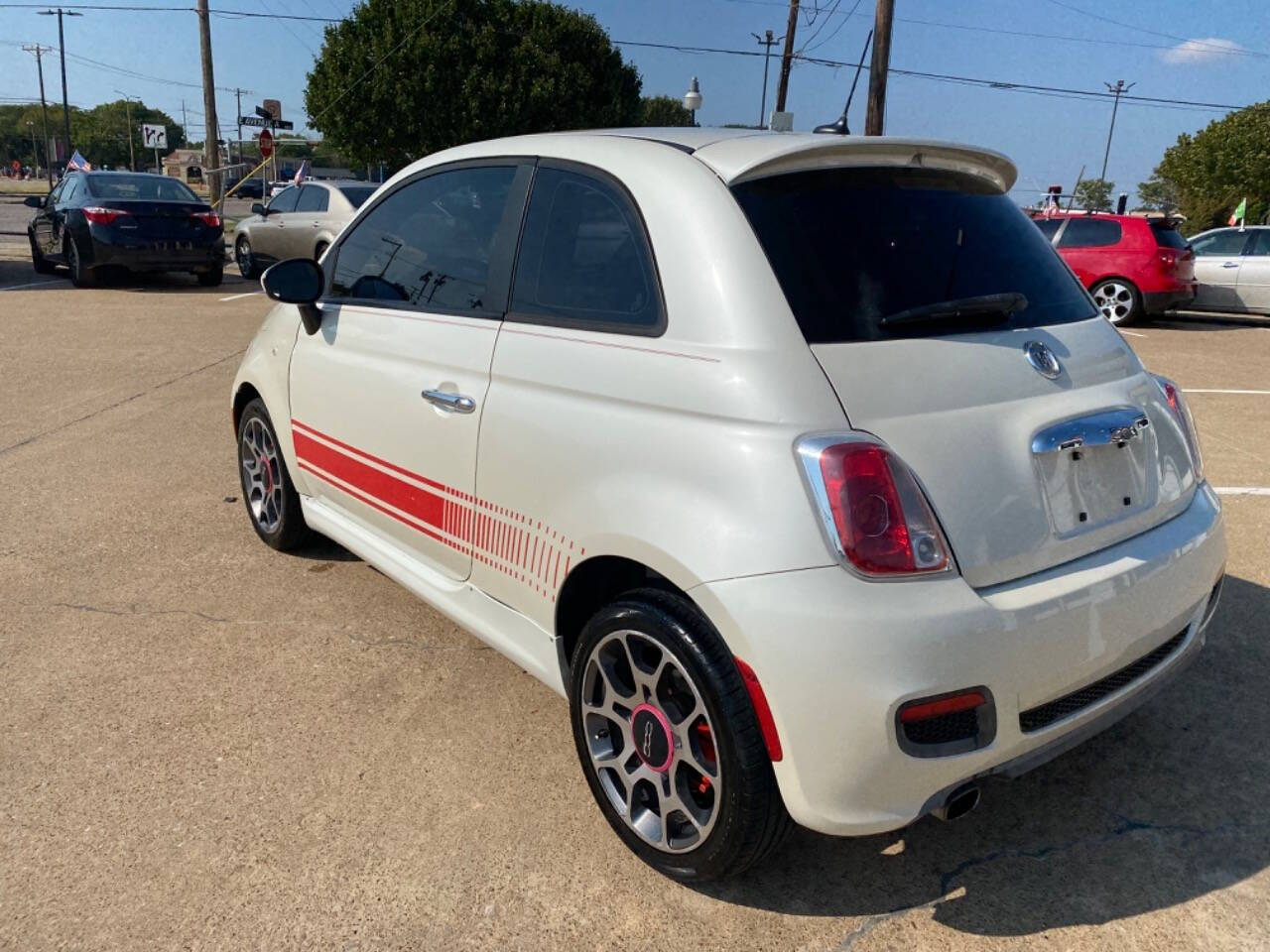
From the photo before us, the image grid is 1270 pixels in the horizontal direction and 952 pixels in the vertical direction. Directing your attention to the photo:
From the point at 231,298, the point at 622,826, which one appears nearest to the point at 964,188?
the point at 622,826

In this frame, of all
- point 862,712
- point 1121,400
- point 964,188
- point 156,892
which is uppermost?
point 964,188

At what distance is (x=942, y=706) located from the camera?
6.50 ft

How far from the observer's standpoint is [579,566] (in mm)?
2461

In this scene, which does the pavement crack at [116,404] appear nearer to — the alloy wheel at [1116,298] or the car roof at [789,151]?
the car roof at [789,151]

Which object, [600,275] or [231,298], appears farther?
[231,298]

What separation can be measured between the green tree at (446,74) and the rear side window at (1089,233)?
2247 cm

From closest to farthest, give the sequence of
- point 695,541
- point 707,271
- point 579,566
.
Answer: point 695,541 → point 707,271 → point 579,566

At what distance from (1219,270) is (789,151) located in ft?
48.6

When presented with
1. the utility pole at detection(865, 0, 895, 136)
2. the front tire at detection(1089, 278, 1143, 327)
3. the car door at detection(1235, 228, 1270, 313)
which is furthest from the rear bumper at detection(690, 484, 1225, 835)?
the utility pole at detection(865, 0, 895, 136)

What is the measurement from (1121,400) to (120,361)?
8.51 meters

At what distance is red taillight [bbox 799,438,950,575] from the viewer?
2.00 m

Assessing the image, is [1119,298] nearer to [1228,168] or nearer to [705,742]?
[705,742]

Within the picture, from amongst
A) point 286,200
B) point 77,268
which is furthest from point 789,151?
point 286,200

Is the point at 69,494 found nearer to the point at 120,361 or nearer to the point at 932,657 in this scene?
the point at 120,361
